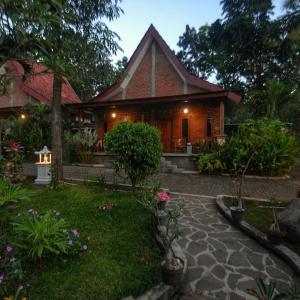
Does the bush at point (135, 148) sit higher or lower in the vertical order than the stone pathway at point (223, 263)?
higher

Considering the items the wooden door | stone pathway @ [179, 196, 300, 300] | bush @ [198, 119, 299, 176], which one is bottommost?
stone pathway @ [179, 196, 300, 300]

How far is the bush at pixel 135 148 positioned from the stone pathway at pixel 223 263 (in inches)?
77.0

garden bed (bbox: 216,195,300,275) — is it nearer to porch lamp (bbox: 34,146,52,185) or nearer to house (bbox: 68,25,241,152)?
porch lamp (bbox: 34,146,52,185)

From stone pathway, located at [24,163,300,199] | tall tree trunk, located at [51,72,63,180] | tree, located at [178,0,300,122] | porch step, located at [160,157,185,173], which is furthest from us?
tree, located at [178,0,300,122]

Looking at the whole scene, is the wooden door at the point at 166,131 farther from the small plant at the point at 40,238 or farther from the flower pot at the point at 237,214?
the small plant at the point at 40,238

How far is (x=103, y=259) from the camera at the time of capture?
129 inches

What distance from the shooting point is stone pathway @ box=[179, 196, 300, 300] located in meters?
2.90

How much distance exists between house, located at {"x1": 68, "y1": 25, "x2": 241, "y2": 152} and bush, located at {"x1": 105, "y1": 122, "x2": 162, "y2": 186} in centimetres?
726

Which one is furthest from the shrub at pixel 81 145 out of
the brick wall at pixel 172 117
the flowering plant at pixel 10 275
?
the flowering plant at pixel 10 275

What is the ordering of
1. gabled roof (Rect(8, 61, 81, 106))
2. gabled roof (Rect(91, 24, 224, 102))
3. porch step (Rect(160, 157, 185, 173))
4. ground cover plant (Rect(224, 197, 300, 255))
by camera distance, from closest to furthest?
ground cover plant (Rect(224, 197, 300, 255))
porch step (Rect(160, 157, 185, 173))
gabled roof (Rect(91, 24, 224, 102))
gabled roof (Rect(8, 61, 81, 106))

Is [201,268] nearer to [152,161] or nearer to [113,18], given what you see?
[152,161]

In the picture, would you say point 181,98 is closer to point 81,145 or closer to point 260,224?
point 81,145

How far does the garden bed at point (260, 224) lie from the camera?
349 cm

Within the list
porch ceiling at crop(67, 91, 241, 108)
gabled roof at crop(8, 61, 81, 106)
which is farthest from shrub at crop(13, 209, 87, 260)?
gabled roof at crop(8, 61, 81, 106)
